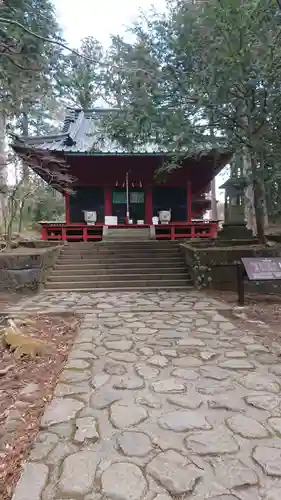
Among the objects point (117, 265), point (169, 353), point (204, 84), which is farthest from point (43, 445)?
point (117, 265)

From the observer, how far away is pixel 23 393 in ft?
8.01

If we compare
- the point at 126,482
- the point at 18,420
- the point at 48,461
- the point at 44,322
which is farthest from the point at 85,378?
the point at 44,322

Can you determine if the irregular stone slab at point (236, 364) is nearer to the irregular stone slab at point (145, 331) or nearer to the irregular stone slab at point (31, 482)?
the irregular stone slab at point (145, 331)

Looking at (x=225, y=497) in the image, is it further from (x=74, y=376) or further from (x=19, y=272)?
(x=19, y=272)

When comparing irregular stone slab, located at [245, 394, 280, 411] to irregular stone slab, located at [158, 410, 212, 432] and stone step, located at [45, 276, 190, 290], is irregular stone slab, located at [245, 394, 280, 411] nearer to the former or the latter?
irregular stone slab, located at [158, 410, 212, 432]

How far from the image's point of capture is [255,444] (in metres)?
1.78

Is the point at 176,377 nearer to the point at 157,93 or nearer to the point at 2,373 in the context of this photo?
the point at 2,373

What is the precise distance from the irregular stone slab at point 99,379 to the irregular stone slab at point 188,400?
551 mm

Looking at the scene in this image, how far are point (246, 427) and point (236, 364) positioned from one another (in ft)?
3.20

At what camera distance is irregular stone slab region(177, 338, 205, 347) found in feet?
11.1

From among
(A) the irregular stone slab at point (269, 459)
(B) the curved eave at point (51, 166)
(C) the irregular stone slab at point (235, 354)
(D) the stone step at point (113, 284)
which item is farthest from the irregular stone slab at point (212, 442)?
(B) the curved eave at point (51, 166)

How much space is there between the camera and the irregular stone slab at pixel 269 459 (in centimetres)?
158

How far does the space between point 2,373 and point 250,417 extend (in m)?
1.97

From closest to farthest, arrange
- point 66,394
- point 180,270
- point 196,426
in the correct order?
point 196,426, point 66,394, point 180,270
